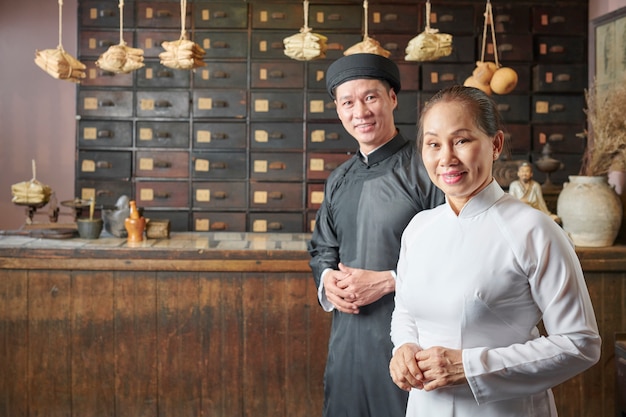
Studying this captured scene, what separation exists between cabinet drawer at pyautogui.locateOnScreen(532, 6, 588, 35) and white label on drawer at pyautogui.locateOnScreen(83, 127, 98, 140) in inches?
132

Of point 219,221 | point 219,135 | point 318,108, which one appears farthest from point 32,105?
point 318,108

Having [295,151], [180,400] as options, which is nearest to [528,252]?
[180,400]

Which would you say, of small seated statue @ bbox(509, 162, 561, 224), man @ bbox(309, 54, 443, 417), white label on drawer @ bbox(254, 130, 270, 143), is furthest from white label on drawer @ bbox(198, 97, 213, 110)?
man @ bbox(309, 54, 443, 417)

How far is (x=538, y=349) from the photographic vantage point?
111 centimetres

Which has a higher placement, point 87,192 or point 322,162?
point 322,162

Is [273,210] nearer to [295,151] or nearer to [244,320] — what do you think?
[295,151]

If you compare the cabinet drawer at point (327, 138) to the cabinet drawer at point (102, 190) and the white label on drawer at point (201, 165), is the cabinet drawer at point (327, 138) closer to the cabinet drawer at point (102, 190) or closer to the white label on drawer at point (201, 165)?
the white label on drawer at point (201, 165)

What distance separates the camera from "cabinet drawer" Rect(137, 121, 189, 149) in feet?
17.2

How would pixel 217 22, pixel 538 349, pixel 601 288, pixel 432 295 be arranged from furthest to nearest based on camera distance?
pixel 217 22
pixel 601 288
pixel 432 295
pixel 538 349

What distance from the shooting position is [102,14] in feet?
17.0

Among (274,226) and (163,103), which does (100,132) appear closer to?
(163,103)

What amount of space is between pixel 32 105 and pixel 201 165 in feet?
5.13

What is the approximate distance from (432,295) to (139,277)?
1975mm

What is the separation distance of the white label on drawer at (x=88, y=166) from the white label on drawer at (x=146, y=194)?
1.29ft
